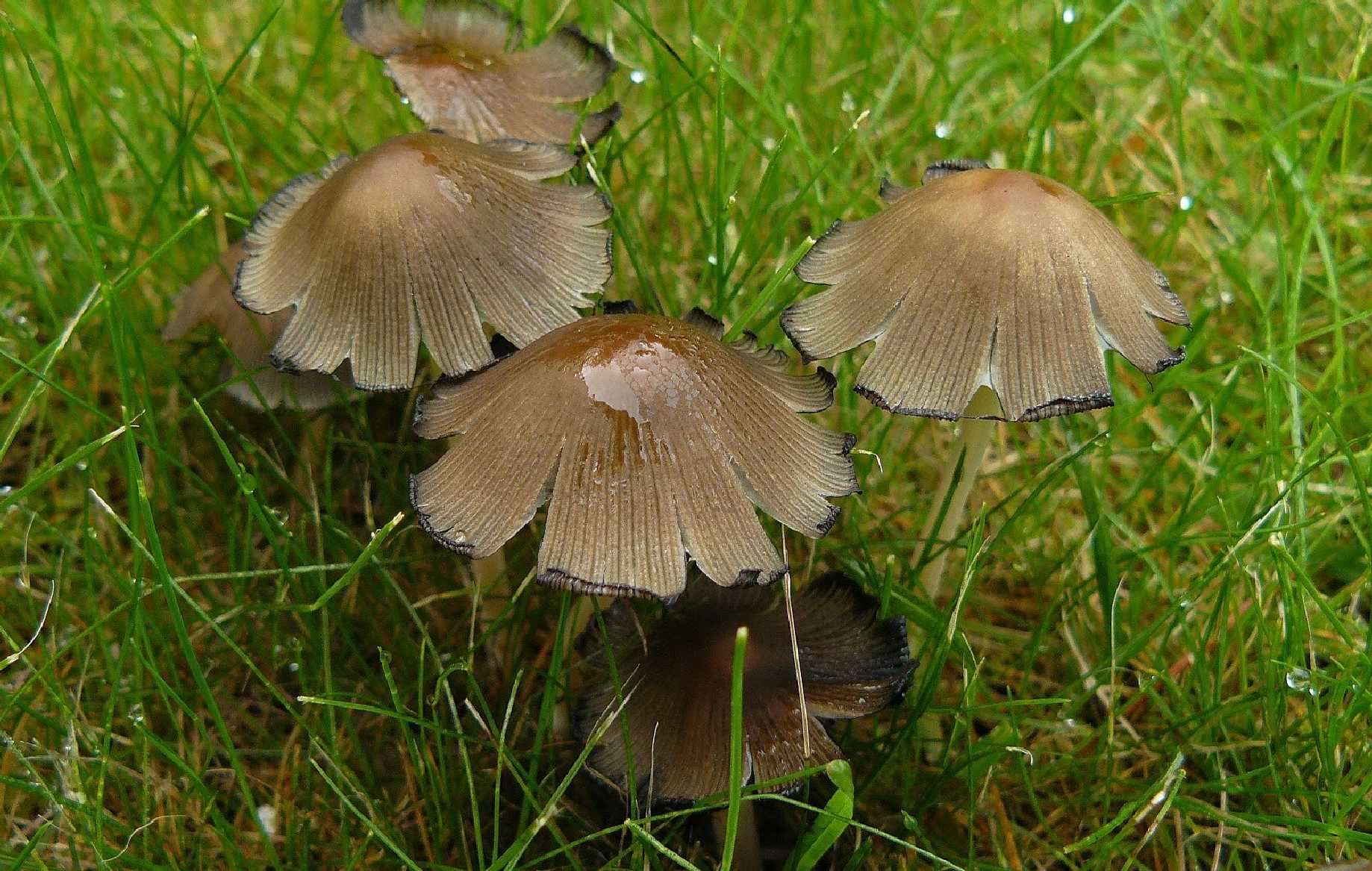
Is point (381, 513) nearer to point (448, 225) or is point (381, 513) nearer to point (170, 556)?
point (170, 556)

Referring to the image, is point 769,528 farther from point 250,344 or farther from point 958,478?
point 250,344

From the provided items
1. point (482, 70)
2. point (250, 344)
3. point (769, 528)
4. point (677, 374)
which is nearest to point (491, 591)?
point (769, 528)

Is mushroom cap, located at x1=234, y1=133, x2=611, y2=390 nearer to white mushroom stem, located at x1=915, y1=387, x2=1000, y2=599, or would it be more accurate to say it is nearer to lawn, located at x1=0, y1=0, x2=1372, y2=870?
lawn, located at x1=0, y1=0, x2=1372, y2=870

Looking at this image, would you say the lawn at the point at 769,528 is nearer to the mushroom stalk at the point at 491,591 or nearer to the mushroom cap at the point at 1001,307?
the mushroom stalk at the point at 491,591

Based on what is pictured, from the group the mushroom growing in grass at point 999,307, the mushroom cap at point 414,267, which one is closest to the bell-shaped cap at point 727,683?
the mushroom growing in grass at point 999,307

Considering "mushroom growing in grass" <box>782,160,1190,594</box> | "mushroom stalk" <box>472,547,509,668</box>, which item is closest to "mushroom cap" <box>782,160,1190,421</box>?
"mushroom growing in grass" <box>782,160,1190,594</box>

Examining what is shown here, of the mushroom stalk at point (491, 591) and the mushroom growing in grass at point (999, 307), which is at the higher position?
the mushroom growing in grass at point (999, 307)
